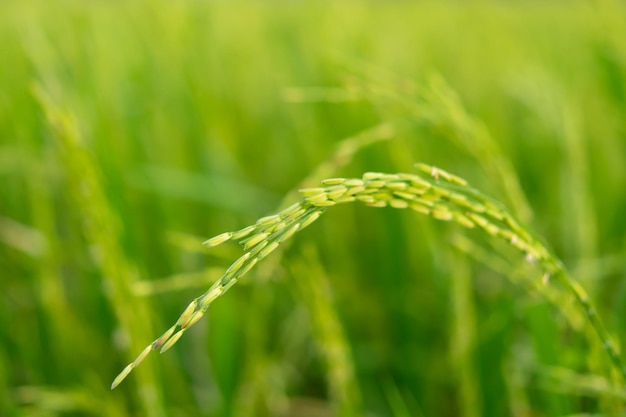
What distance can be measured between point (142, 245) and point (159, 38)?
67 centimetres

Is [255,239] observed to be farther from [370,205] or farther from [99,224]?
[99,224]

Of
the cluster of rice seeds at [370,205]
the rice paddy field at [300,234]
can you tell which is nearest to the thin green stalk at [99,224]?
the rice paddy field at [300,234]

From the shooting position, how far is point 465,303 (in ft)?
2.84

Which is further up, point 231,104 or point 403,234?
point 231,104

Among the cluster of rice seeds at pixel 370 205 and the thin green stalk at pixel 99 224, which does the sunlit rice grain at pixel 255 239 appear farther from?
the thin green stalk at pixel 99 224

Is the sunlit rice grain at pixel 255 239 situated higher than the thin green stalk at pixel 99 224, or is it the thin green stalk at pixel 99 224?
the thin green stalk at pixel 99 224

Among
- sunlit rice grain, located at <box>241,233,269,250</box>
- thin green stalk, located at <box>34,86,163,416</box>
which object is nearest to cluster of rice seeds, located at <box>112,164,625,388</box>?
sunlit rice grain, located at <box>241,233,269,250</box>

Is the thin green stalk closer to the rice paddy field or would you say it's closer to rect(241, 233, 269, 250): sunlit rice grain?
the rice paddy field

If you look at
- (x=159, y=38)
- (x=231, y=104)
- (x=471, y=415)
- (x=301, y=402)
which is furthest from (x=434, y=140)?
(x=471, y=415)

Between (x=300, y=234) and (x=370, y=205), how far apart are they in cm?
87

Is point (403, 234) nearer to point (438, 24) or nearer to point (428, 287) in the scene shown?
point (428, 287)

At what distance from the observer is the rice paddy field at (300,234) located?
2.32ft

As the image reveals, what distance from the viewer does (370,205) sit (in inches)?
17.7

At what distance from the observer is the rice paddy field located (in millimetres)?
708
